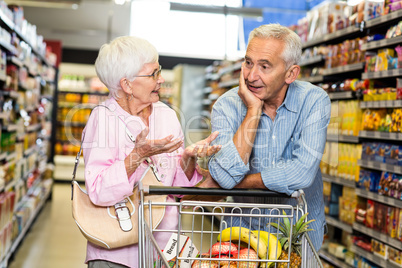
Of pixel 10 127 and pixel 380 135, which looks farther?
pixel 10 127

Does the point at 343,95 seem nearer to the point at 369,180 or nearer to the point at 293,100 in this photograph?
the point at 369,180

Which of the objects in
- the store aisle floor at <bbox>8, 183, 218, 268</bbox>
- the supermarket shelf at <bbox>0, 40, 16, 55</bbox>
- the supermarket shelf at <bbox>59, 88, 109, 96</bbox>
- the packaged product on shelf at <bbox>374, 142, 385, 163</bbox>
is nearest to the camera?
the packaged product on shelf at <bbox>374, 142, 385, 163</bbox>

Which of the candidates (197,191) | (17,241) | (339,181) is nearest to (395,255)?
(339,181)

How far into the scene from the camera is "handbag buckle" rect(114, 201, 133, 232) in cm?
188

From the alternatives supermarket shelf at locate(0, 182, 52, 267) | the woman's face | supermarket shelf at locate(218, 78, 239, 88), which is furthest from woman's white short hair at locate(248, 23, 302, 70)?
supermarket shelf at locate(218, 78, 239, 88)

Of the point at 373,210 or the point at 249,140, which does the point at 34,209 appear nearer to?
the point at 373,210

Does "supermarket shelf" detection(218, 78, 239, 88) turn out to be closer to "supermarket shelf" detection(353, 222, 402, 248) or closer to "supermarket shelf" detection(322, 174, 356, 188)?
"supermarket shelf" detection(322, 174, 356, 188)

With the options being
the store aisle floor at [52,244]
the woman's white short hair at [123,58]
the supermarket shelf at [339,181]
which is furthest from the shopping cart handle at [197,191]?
the store aisle floor at [52,244]

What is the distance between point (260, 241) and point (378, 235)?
8.28 ft

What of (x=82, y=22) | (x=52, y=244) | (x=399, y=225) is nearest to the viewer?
(x=399, y=225)

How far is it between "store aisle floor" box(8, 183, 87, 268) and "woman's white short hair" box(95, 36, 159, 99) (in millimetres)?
3816

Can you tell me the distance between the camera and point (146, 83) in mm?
2051

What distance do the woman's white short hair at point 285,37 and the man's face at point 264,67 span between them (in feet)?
0.05

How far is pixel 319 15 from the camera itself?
5480mm
